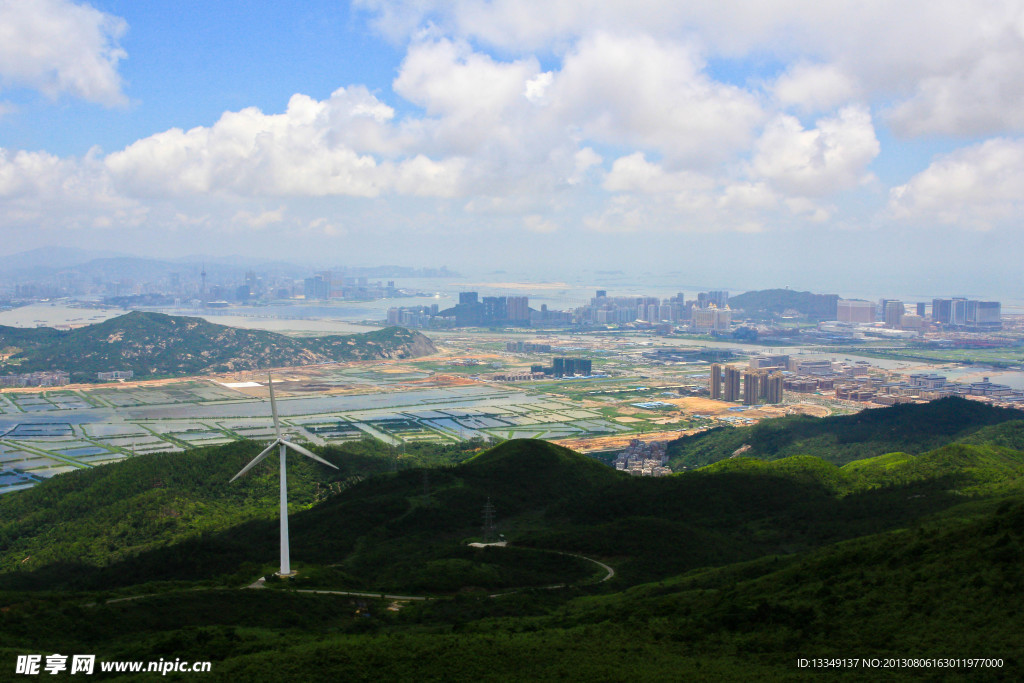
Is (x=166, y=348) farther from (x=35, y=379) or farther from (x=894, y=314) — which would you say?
(x=894, y=314)

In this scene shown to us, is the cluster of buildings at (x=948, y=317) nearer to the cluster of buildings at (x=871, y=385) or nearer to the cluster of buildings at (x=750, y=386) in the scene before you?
the cluster of buildings at (x=871, y=385)

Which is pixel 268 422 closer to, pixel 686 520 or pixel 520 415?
pixel 520 415

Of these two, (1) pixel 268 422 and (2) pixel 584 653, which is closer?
(2) pixel 584 653

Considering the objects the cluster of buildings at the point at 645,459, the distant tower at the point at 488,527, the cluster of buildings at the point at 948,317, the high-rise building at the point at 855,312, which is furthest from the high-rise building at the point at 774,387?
the high-rise building at the point at 855,312

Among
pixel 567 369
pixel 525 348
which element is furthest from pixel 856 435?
pixel 525 348

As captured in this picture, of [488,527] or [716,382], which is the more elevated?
[716,382]

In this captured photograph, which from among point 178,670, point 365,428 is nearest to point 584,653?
point 178,670

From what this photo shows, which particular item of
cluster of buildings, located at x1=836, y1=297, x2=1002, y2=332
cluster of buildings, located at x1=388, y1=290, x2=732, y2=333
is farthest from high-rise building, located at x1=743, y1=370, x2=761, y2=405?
cluster of buildings, located at x1=836, y1=297, x2=1002, y2=332
